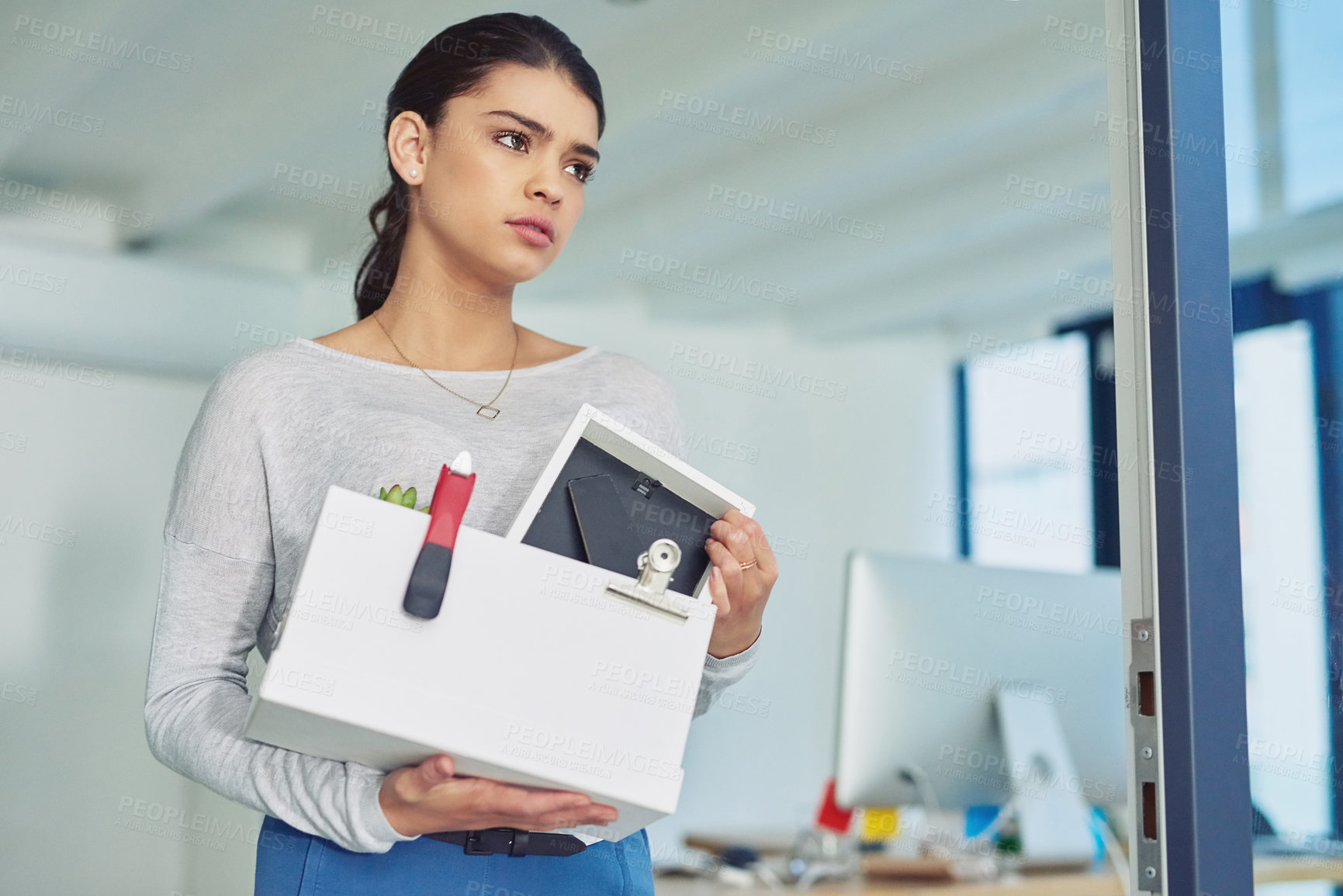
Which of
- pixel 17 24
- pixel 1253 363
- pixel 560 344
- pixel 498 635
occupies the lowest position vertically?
pixel 498 635

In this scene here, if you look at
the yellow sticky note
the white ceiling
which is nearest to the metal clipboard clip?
the white ceiling

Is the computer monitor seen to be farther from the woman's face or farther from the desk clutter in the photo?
the woman's face

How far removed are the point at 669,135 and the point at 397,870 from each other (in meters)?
2.60

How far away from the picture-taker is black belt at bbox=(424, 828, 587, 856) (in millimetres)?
1013

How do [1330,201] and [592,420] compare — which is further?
[1330,201]

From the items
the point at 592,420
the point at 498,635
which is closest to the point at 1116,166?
the point at 592,420

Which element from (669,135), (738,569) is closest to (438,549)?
(738,569)

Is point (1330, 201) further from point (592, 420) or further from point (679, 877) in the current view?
point (679, 877)

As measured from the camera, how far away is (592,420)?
38.5 inches

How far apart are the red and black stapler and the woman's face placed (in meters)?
0.44

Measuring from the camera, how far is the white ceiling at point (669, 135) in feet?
8.65

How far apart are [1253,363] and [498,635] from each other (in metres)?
0.69

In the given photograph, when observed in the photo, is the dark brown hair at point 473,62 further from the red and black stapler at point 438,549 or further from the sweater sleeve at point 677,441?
the red and black stapler at point 438,549

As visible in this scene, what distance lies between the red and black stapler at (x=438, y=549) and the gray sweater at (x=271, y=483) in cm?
29
